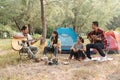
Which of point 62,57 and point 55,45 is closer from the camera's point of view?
point 55,45

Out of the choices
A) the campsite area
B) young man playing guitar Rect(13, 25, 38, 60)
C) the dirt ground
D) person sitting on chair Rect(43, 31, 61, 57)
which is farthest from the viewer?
person sitting on chair Rect(43, 31, 61, 57)

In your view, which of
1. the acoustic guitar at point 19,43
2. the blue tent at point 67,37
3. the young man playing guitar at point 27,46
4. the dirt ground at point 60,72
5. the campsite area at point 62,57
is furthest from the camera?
the blue tent at point 67,37

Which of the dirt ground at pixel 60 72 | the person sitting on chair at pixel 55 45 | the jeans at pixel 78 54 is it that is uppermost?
the person sitting on chair at pixel 55 45

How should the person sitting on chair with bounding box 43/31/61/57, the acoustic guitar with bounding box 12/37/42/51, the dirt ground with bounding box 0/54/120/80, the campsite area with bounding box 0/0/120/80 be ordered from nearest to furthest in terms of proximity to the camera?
1. the dirt ground with bounding box 0/54/120/80
2. the campsite area with bounding box 0/0/120/80
3. the acoustic guitar with bounding box 12/37/42/51
4. the person sitting on chair with bounding box 43/31/61/57

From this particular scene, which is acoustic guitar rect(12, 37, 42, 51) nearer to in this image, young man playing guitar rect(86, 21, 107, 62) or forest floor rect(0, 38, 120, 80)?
forest floor rect(0, 38, 120, 80)

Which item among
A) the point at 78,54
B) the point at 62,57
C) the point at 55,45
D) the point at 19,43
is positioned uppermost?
the point at 19,43

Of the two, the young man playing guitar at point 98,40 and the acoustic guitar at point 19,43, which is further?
the acoustic guitar at point 19,43

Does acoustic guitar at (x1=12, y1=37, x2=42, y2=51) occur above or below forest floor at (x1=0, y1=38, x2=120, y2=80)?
above

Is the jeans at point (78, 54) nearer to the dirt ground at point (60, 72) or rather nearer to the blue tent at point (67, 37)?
the dirt ground at point (60, 72)

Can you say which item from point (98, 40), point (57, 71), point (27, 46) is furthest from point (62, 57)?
point (57, 71)

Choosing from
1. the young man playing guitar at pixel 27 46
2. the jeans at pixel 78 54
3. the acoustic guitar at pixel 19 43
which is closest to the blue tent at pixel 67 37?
the jeans at pixel 78 54

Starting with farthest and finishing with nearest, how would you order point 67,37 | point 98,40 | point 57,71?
point 67,37
point 98,40
point 57,71

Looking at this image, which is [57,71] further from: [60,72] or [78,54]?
[78,54]

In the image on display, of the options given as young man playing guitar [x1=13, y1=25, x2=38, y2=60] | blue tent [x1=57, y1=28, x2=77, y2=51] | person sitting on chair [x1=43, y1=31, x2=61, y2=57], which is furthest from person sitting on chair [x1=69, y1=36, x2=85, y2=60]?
blue tent [x1=57, y1=28, x2=77, y2=51]
